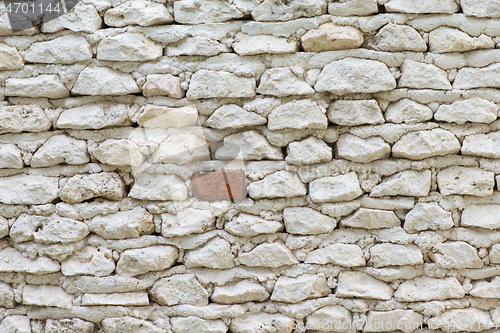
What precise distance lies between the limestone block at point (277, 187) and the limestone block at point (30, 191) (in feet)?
3.16

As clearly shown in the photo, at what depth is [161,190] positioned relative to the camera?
1724mm

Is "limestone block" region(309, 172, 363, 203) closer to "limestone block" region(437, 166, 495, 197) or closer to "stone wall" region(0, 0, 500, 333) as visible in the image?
"stone wall" region(0, 0, 500, 333)

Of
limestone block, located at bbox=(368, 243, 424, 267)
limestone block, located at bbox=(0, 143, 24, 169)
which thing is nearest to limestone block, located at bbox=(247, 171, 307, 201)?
limestone block, located at bbox=(368, 243, 424, 267)

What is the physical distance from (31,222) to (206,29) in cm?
124

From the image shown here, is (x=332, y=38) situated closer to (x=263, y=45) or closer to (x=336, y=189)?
(x=263, y=45)

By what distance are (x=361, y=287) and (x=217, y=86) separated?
1165 millimetres

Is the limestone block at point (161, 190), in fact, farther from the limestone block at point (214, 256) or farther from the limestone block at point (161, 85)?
the limestone block at point (161, 85)

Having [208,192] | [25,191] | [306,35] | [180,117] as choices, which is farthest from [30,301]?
[306,35]

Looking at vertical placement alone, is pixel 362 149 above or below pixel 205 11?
below

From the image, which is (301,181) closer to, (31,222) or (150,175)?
(150,175)

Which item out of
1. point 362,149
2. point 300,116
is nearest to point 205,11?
point 300,116

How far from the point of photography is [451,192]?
1705 millimetres

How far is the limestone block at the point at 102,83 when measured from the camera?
5.61 feet

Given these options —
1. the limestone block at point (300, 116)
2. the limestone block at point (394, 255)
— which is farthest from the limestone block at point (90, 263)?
the limestone block at point (394, 255)
